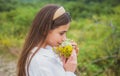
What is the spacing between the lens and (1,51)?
7.27 m

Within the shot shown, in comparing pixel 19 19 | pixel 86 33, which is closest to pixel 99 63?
pixel 86 33

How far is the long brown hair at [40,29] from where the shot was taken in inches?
97.8

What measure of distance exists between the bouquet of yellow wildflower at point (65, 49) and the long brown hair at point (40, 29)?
0.41 feet

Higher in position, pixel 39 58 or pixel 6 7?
pixel 39 58

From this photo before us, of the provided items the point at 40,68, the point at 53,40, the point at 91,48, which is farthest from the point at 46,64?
the point at 91,48

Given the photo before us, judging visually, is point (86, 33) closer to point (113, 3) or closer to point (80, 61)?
point (80, 61)

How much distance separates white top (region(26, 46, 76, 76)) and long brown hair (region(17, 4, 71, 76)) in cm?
5

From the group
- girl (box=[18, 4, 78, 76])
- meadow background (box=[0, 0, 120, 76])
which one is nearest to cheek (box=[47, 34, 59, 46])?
girl (box=[18, 4, 78, 76])

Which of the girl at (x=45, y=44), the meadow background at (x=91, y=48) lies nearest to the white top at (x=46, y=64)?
the girl at (x=45, y=44)

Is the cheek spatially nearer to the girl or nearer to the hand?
the girl

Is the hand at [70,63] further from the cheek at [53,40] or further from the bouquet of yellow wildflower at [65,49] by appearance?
the cheek at [53,40]

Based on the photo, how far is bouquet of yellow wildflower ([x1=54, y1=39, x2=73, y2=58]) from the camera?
2555 mm

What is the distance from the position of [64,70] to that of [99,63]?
4299mm

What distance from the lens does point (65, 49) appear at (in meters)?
2.57
